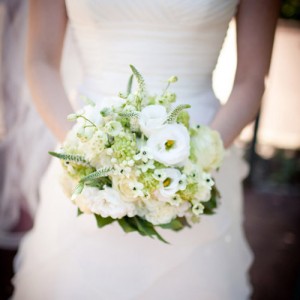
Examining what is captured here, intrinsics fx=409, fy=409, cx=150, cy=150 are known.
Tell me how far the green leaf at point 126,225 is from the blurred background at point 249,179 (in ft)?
3.47

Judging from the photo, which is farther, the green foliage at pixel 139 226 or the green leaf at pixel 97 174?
the green foliage at pixel 139 226

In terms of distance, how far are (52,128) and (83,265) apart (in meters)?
0.55

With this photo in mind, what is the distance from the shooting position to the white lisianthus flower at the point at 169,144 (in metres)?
1.08

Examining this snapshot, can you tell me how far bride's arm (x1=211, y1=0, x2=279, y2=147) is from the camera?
5.15ft

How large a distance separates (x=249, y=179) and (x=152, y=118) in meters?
3.25

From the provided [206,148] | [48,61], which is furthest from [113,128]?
[48,61]

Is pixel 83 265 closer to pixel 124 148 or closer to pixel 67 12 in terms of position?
pixel 124 148

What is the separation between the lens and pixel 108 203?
116cm

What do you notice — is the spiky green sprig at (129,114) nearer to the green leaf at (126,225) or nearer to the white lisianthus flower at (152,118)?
the white lisianthus flower at (152,118)

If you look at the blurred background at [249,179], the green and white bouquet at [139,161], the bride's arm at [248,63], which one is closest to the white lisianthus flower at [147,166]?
the green and white bouquet at [139,161]

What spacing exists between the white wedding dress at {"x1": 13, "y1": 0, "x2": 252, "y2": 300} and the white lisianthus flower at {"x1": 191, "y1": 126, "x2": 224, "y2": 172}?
427mm

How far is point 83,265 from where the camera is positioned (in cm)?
156

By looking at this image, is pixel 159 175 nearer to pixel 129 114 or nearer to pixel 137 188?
pixel 137 188

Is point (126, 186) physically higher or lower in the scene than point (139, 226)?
higher
